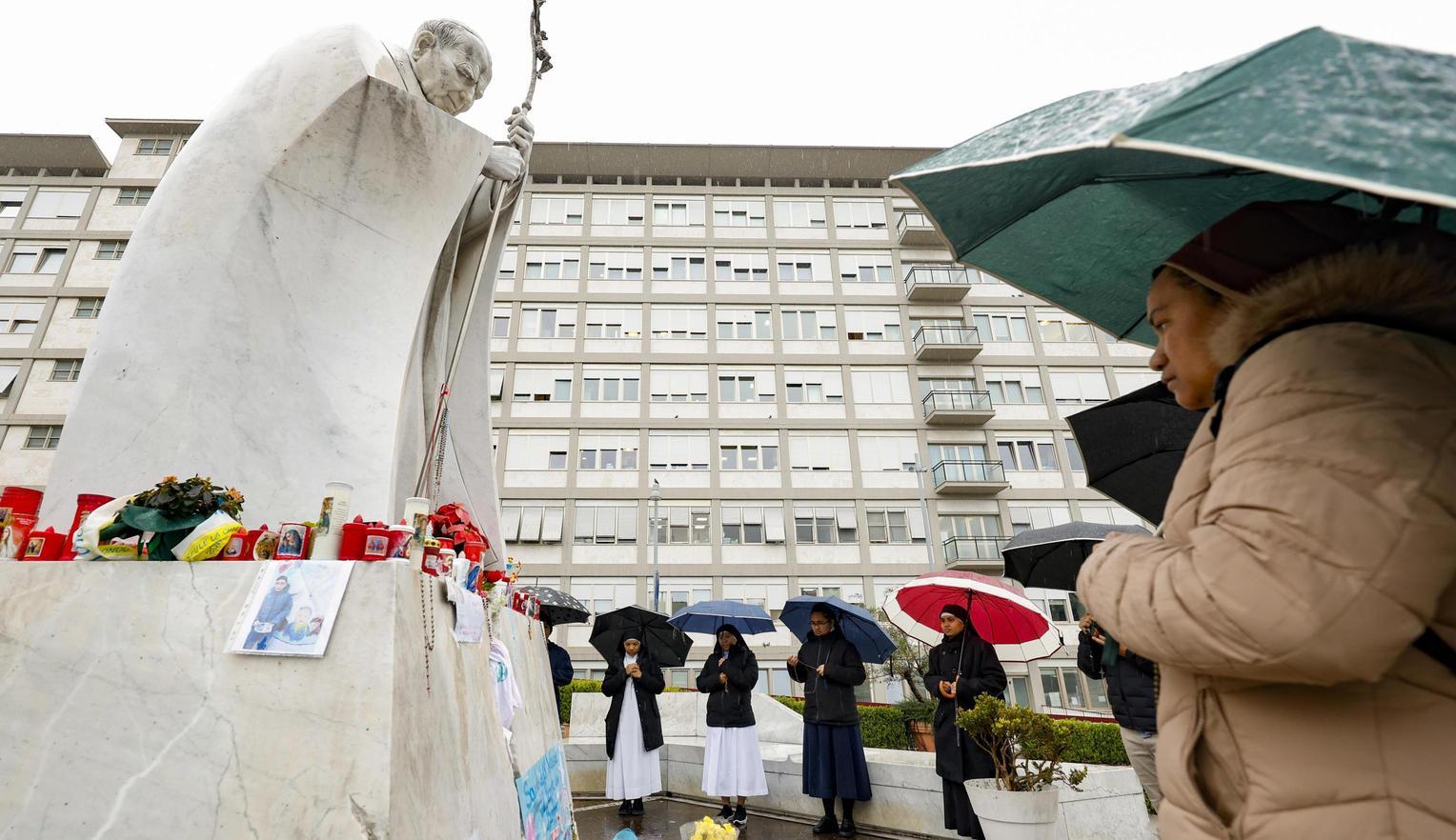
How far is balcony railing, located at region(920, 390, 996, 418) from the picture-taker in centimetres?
2870

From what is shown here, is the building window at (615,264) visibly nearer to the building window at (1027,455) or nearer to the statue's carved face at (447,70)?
the building window at (1027,455)

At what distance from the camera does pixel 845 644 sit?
6086 mm

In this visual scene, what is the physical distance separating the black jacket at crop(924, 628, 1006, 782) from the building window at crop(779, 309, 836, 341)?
25198 millimetres

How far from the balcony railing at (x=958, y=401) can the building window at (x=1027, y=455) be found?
168 cm

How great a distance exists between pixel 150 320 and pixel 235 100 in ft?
4.16

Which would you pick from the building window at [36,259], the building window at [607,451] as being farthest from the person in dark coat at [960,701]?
the building window at [36,259]

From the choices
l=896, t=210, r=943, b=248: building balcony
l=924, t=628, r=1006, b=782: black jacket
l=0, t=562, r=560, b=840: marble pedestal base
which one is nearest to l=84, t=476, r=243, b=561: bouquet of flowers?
l=0, t=562, r=560, b=840: marble pedestal base

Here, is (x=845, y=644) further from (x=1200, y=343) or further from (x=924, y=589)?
(x=1200, y=343)

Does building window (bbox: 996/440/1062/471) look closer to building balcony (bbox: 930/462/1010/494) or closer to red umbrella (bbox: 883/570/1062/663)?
A: building balcony (bbox: 930/462/1010/494)

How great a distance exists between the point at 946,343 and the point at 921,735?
20938 millimetres

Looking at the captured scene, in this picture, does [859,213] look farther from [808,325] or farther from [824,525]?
[824,525]

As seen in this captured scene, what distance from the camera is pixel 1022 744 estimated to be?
414 centimetres

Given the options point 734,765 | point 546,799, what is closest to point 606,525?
point 734,765

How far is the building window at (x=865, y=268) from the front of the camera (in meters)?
31.7
